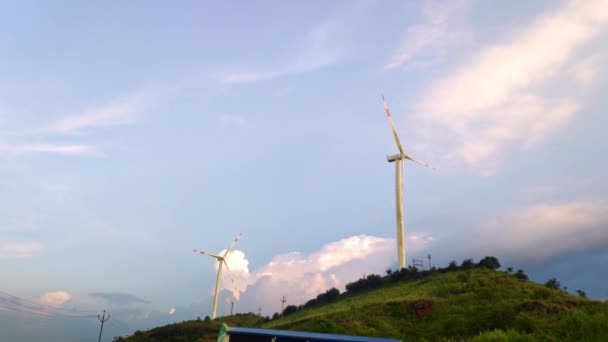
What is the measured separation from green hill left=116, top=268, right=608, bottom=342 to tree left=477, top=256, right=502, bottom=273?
4134 millimetres

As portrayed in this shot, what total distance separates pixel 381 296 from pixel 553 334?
4196 centimetres

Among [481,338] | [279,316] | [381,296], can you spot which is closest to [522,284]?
[381,296]

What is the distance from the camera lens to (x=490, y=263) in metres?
84.9

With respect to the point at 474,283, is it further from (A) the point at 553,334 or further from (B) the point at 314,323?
(A) the point at 553,334

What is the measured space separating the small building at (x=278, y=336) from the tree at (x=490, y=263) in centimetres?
6848

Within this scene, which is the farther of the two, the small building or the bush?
the bush

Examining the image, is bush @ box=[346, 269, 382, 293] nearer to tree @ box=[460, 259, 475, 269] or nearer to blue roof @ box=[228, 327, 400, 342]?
tree @ box=[460, 259, 475, 269]

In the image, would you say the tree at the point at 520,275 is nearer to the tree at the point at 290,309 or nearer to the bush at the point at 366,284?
the bush at the point at 366,284

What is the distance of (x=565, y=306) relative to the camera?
5062 cm

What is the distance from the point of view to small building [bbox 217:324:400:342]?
22.7 m

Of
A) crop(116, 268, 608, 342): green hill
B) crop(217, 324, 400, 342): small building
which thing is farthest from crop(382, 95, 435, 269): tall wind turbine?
crop(217, 324, 400, 342): small building

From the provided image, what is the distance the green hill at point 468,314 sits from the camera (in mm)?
37531

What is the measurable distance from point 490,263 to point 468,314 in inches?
1428

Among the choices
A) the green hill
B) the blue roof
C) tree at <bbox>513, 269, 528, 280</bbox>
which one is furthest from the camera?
tree at <bbox>513, 269, 528, 280</bbox>
